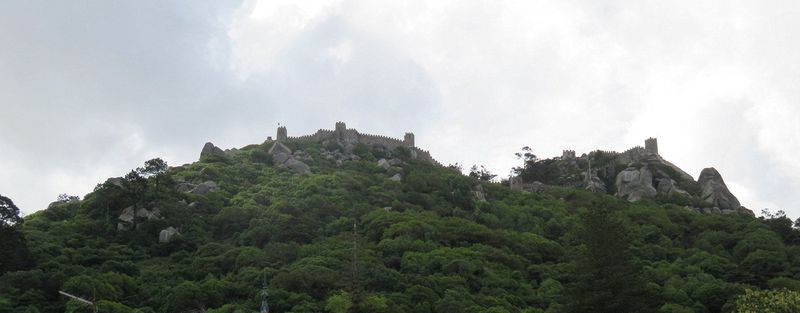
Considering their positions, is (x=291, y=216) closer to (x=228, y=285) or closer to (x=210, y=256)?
(x=210, y=256)

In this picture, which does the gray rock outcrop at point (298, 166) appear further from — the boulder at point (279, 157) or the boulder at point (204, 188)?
the boulder at point (204, 188)

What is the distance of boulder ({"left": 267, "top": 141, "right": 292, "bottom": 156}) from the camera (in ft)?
368

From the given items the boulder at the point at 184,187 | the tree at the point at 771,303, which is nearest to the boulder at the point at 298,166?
the boulder at the point at 184,187

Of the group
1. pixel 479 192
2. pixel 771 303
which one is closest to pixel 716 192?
pixel 479 192

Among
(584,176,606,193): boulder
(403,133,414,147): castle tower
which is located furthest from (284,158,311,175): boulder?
(584,176,606,193): boulder

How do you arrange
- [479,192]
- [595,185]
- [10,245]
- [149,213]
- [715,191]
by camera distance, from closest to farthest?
[10,245] → [149,213] → [479,192] → [715,191] → [595,185]

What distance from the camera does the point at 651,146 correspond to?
119250 mm

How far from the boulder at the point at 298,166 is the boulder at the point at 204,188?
9897 mm

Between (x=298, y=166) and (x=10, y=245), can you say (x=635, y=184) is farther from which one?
(x=10, y=245)

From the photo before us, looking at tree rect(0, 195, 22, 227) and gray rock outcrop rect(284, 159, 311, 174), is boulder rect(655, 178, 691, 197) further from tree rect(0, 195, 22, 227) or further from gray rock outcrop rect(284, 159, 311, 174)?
tree rect(0, 195, 22, 227)

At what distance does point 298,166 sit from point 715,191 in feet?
128

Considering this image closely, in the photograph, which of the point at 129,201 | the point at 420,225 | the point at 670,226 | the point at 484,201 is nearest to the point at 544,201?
the point at 484,201

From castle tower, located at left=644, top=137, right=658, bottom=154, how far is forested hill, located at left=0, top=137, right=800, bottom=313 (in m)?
12.3

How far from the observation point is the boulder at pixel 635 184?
4218 inches
